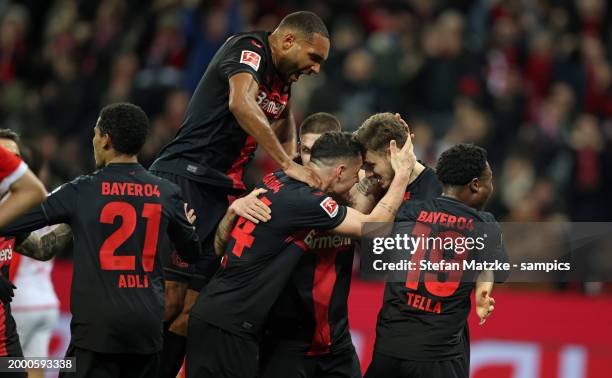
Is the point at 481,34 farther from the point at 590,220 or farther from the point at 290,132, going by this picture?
the point at 290,132

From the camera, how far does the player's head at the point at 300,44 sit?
6332mm

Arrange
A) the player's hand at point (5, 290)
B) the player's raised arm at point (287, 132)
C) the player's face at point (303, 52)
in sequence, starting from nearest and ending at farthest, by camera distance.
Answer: the player's hand at point (5, 290) < the player's face at point (303, 52) < the player's raised arm at point (287, 132)

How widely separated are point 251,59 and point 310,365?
1870mm

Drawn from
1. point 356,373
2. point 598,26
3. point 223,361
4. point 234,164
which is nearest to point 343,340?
point 356,373

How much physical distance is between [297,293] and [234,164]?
99 centimetres

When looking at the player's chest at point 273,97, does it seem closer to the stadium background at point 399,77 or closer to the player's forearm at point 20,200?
the player's forearm at point 20,200

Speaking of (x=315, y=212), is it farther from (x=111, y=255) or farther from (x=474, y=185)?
(x=111, y=255)

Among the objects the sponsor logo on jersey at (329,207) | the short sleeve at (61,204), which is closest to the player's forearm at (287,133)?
the sponsor logo on jersey at (329,207)

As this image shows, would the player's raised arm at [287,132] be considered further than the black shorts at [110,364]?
Yes

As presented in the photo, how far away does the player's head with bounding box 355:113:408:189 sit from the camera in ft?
20.3

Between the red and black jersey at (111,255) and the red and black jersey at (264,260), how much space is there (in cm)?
44

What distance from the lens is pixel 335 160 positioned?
19.9ft

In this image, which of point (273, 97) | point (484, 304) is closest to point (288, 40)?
point (273, 97)

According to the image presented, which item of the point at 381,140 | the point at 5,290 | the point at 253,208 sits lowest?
the point at 5,290
